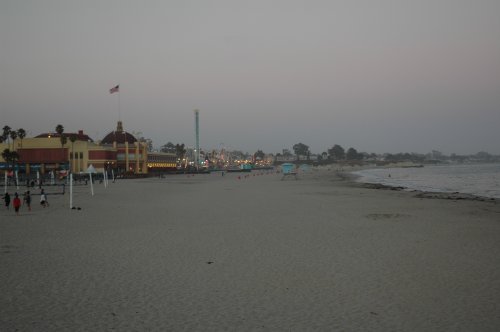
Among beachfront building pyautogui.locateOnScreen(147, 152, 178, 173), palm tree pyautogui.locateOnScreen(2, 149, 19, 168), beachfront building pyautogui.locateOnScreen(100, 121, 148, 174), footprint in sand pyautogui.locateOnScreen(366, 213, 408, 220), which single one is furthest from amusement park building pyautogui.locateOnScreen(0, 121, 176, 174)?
footprint in sand pyautogui.locateOnScreen(366, 213, 408, 220)

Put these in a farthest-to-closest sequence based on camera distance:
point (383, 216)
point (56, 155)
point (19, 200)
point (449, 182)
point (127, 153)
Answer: point (127, 153) < point (56, 155) < point (449, 182) < point (19, 200) < point (383, 216)

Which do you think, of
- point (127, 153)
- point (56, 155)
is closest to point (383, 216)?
point (56, 155)

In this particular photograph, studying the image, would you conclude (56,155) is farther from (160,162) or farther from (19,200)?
(19,200)

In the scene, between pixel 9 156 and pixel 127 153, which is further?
pixel 127 153

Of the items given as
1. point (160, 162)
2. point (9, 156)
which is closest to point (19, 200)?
point (9, 156)

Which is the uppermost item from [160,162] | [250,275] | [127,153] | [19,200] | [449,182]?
[127,153]

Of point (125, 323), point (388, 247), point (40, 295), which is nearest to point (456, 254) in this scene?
point (388, 247)

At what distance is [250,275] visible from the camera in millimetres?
10664

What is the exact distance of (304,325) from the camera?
295 inches

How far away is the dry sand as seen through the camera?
7.77 metres

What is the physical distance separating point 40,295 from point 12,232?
9540mm

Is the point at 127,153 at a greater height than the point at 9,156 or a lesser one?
greater

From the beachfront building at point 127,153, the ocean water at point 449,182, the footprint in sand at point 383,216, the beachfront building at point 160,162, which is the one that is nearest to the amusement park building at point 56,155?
the beachfront building at point 127,153

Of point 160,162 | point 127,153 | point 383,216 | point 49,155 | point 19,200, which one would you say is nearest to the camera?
point 383,216
